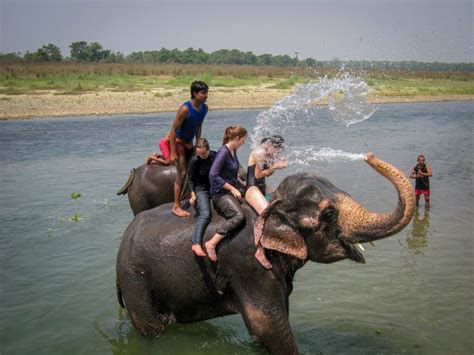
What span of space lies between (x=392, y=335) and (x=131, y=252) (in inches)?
114

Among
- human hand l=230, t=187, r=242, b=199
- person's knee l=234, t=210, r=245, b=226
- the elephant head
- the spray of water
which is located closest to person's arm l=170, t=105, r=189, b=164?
the spray of water

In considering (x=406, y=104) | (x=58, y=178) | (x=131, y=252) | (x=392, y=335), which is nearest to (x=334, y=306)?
(x=392, y=335)

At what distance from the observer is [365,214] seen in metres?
3.73

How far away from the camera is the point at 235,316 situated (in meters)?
6.13

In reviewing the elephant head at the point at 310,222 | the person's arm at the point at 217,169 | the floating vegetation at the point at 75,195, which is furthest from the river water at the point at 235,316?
the elephant head at the point at 310,222

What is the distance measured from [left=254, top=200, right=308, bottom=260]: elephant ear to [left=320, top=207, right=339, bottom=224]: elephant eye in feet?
0.76

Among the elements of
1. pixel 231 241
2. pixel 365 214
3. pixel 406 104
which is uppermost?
pixel 365 214

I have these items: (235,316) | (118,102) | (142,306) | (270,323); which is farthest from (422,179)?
(118,102)

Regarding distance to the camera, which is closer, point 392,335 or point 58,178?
point 392,335

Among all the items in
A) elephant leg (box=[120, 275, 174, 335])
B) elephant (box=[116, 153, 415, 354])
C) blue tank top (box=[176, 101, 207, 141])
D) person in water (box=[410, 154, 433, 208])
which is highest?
blue tank top (box=[176, 101, 207, 141])

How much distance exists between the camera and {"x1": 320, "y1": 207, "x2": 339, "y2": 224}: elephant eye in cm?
391

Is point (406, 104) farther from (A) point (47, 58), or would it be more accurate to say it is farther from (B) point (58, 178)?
(A) point (47, 58)

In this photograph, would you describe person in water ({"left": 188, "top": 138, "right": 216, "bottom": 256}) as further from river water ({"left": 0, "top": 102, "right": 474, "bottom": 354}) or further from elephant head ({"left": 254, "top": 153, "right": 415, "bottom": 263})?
river water ({"left": 0, "top": 102, "right": 474, "bottom": 354})

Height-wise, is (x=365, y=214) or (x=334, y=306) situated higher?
(x=365, y=214)
